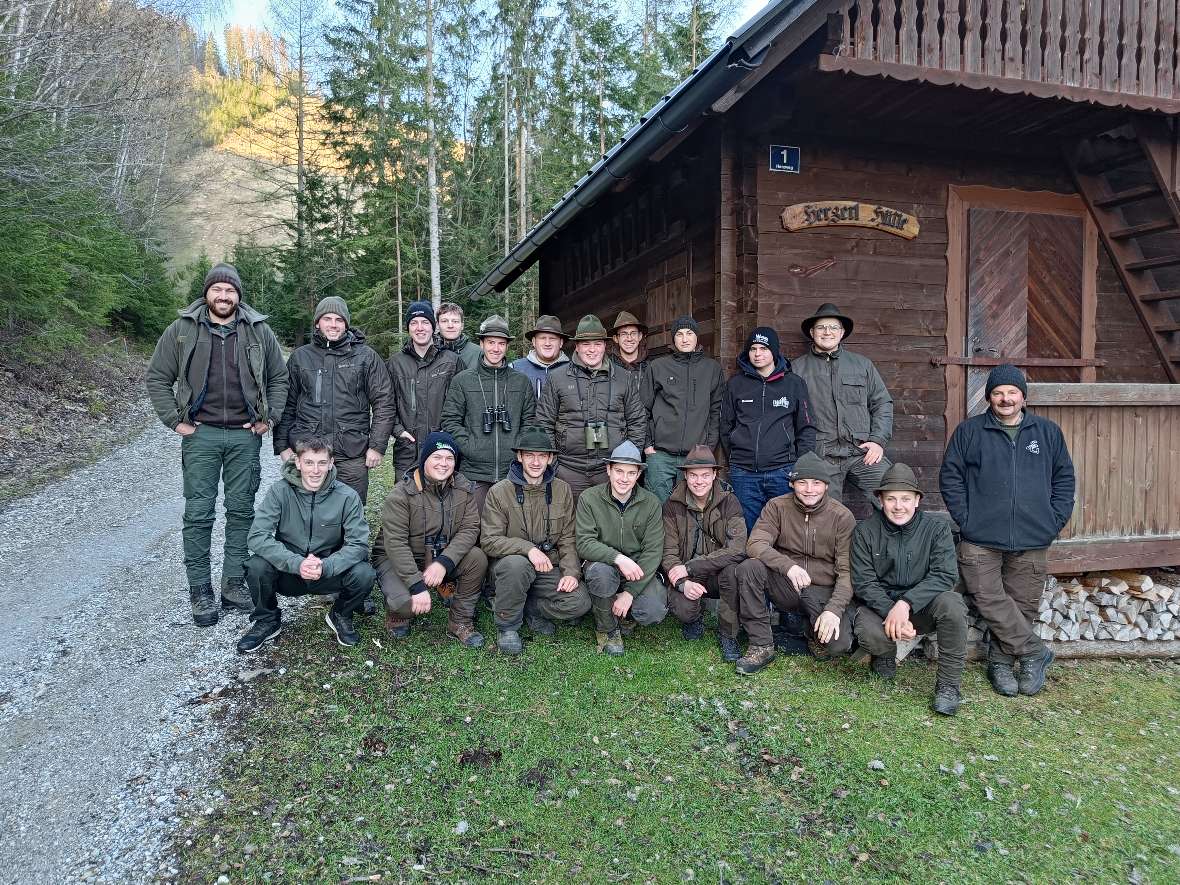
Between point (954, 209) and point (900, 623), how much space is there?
171 inches

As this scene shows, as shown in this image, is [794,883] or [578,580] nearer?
[794,883]

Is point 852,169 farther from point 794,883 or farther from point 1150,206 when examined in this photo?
point 794,883

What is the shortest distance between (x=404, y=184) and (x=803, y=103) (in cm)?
1693

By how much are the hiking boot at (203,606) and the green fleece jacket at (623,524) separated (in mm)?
2709

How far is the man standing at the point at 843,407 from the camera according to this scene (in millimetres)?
5613

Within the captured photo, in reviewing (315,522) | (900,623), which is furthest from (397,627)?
(900,623)

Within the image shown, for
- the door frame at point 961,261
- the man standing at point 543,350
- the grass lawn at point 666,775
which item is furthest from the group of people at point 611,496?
the door frame at point 961,261

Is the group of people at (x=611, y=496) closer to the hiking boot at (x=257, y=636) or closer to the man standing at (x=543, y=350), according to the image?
the hiking boot at (x=257, y=636)

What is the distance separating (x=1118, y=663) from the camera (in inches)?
222

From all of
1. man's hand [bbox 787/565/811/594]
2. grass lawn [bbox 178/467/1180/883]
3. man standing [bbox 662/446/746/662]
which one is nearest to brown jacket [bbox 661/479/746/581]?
man standing [bbox 662/446/746/662]

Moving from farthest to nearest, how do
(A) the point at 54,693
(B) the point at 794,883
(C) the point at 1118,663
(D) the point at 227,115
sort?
(D) the point at 227,115, (C) the point at 1118,663, (A) the point at 54,693, (B) the point at 794,883

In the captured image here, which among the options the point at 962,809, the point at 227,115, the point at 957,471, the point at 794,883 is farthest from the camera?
the point at 227,115

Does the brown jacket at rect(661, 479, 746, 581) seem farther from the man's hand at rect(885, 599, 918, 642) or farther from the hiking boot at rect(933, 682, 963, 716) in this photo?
the hiking boot at rect(933, 682, 963, 716)

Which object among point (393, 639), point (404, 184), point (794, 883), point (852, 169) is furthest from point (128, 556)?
point (404, 184)
